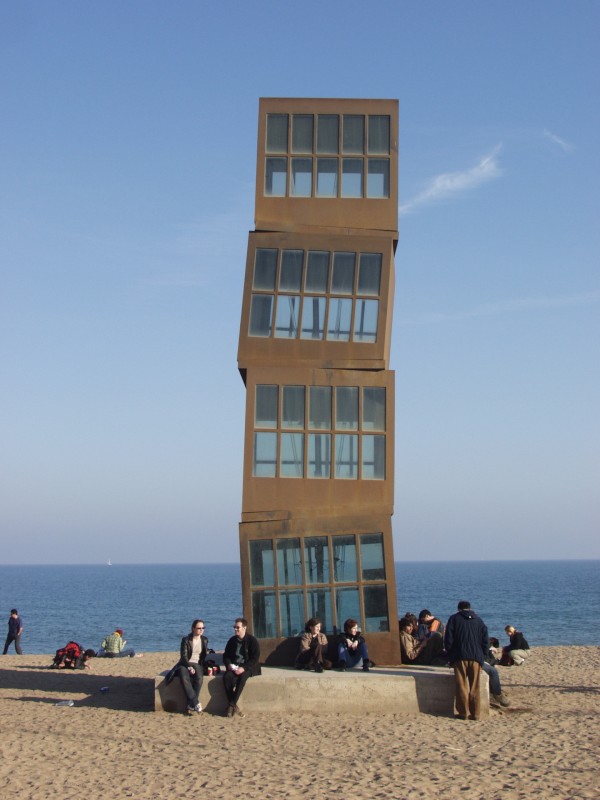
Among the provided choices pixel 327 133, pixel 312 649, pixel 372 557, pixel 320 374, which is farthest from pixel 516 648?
pixel 327 133

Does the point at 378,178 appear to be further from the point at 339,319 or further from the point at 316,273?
the point at 339,319

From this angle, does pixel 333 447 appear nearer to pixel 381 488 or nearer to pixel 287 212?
pixel 381 488

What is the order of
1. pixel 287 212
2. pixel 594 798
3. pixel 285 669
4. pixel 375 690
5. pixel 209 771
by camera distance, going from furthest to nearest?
pixel 287 212 < pixel 285 669 < pixel 375 690 < pixel 209 771 < pixel 594 798

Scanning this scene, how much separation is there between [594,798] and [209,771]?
4602 millimetres

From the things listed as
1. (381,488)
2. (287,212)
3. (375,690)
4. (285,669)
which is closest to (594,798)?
(375,690)

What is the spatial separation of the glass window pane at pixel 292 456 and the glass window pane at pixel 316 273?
3.00 meters

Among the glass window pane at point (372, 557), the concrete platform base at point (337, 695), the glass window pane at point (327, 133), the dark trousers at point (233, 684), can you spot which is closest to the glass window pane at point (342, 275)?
the glass window pane at point (327, 133)

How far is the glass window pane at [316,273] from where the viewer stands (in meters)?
19.8

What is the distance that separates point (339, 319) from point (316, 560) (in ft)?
15.9

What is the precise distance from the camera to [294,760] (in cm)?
1264

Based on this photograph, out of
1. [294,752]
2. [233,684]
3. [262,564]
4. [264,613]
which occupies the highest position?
[262,564]

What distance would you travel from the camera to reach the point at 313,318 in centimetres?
1972

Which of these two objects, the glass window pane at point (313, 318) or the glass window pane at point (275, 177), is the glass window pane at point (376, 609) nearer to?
the glass window pane at point (313, 318)

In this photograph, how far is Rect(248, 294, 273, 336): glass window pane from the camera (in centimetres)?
1962
